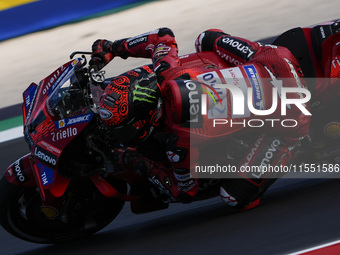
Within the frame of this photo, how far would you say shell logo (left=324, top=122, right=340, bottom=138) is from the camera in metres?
4.37

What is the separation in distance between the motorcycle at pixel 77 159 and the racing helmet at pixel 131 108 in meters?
0.07

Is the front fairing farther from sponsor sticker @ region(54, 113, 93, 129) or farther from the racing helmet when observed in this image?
the racing helmet

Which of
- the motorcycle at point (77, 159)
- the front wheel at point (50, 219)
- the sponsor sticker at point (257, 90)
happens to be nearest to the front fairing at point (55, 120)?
the motorcycle at point (77, 159)

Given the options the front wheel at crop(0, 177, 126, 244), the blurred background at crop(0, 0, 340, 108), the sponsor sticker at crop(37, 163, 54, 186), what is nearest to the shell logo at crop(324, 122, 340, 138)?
the front wheel at crop(0, 177, 126, 244)

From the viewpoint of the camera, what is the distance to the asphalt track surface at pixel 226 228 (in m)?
4.06

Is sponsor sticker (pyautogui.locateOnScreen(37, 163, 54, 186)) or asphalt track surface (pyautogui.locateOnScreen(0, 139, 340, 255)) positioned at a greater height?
sponsor sticker (pyautogui.locateOnScreen(37, 163, 54, 186))

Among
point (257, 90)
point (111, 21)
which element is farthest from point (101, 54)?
point (111, 21)

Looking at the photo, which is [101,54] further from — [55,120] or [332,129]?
[332,129]

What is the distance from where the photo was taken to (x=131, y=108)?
12.1ft

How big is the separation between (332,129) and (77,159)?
1818 mm

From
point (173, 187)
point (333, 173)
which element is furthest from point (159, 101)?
point (333, 173)

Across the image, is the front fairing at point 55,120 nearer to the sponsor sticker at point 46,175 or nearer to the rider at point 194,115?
the sponsor sticker at point 46,175

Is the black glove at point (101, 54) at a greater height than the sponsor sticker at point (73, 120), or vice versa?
the black glove at point (101, 54)

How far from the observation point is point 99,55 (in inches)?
169
